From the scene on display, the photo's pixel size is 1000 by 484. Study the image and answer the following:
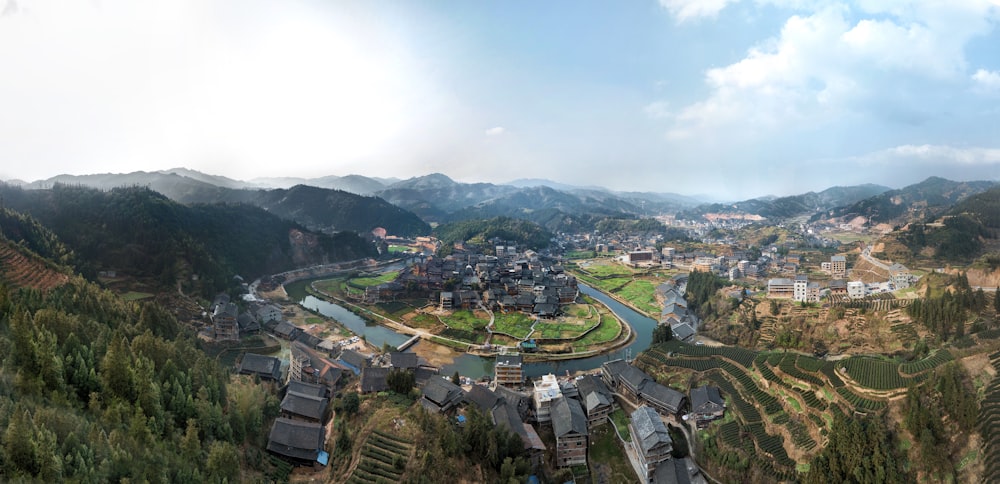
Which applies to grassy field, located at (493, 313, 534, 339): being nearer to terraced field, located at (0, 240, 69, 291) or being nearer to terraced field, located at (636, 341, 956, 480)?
terraced field, located at (636, 341, 956, 480)

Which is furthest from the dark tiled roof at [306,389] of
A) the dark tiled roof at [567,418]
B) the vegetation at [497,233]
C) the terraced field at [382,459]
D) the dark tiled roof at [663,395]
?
the vegetation at [497,233]

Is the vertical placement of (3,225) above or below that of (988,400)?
above

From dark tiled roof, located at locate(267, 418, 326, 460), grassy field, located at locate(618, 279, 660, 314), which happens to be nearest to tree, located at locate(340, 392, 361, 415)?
dark tiled roof, located at locate(267, 418, 326, 460)

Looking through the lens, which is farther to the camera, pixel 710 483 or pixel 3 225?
pixel 3 225

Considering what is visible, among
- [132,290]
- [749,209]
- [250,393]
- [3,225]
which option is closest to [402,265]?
[132,290]

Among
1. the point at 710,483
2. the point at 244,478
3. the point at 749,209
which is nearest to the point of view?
the point at 244,478

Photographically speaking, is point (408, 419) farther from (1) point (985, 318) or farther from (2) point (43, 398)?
(1) point (985, 318)
